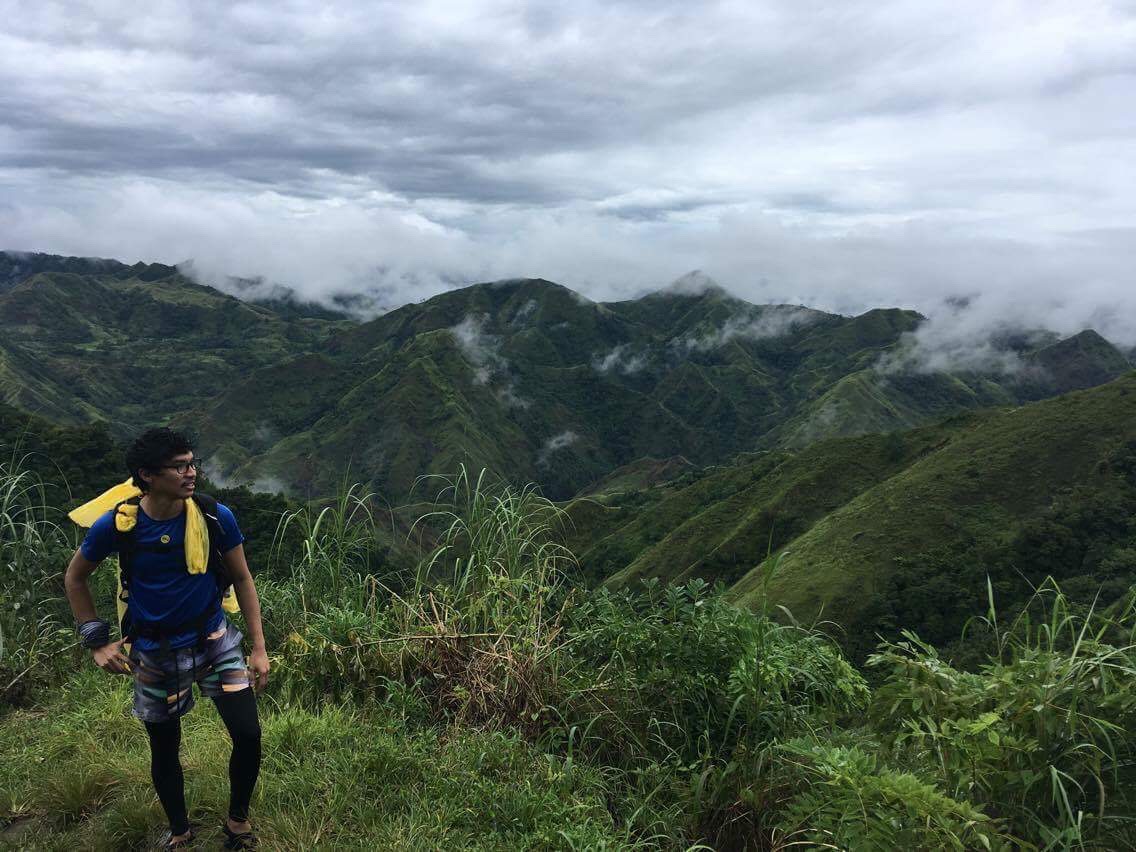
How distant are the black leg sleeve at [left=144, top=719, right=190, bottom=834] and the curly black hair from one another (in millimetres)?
1317

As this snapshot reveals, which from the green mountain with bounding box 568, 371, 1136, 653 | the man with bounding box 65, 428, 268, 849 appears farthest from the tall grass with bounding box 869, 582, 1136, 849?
the green mountain with bounding box 568, 371, 1136, 653

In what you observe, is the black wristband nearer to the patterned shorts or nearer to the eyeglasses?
the patterned shorts

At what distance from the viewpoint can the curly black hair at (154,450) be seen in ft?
10.7

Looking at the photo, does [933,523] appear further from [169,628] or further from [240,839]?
[169,628]

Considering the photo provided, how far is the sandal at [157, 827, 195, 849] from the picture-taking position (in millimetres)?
3387

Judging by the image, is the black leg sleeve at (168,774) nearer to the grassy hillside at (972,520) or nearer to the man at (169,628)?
the man at (169,628)

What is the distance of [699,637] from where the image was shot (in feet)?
14.5

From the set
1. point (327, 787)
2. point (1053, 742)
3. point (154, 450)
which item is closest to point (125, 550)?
point (154, 450)

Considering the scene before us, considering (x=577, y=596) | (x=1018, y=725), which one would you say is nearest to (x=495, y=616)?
(x=577, y=596)

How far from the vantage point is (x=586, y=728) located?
436 cm

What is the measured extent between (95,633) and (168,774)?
2.63 ft

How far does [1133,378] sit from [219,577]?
11792 cm

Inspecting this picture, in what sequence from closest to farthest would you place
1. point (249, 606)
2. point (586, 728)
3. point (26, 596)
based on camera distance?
point (249, 606) → point (586, 728) → point (26, 596)

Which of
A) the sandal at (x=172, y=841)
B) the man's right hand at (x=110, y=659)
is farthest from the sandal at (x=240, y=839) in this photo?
the man's right hand at (x=110, y=659)
